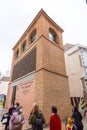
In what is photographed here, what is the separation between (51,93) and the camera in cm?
872

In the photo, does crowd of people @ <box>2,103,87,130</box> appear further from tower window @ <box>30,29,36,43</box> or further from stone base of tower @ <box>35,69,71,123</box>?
tower window @ <box>30,29,36,43</box>

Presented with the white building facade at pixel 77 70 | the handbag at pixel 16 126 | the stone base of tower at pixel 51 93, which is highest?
the white building facade at pixel 77 70

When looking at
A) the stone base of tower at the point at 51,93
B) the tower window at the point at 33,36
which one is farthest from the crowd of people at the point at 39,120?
the tower window at the point at 33,36

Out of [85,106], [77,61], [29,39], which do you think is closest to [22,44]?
[29,39]

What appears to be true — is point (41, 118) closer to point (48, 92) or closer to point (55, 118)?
point (55, 118)

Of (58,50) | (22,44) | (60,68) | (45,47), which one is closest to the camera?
(45,47)

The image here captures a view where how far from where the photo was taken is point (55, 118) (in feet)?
12.3

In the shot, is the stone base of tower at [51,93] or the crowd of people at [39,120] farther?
the stone base of tower at [51,93]

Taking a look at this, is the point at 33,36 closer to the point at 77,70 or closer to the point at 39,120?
the point at 77,70

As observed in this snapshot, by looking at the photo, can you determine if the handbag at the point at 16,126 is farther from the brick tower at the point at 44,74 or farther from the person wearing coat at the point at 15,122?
the brick tower at the point at 44,74

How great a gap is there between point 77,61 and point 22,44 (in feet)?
22.0

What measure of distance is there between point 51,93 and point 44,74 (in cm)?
148

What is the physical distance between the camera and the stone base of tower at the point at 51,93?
809cm

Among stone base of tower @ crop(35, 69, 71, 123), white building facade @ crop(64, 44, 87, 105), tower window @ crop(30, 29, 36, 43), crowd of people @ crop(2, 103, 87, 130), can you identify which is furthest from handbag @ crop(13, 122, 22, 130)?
tower window @ crop(30, 29, 36, 43)
